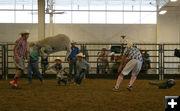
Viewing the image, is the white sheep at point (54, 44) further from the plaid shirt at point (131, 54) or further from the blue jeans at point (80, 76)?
the plaid shirt at point (131, 54)

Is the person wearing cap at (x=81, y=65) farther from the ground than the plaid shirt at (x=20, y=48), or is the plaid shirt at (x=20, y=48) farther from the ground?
the plaid shirt at (x=20, y=48)

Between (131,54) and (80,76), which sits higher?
(131,54)

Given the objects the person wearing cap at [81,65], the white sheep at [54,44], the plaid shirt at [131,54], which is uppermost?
the white sheep at [54,44]

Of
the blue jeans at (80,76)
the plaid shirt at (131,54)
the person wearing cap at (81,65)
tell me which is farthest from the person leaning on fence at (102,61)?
the plaid shirt at (131,54)

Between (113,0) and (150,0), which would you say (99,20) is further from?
(150,0)

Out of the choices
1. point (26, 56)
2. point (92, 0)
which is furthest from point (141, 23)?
point (26, 56)

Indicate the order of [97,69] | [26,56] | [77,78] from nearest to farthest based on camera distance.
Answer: [26,56] < [77,78] < [97,69]

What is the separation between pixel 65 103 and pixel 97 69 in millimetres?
10391

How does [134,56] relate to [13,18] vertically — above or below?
below

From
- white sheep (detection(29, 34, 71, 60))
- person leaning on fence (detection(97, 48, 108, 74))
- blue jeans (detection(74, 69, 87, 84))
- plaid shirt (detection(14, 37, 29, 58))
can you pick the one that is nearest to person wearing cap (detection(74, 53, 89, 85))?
blue jeans (detection(74, 69, 87, 84))

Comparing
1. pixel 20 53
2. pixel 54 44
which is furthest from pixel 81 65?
pixel 20 53

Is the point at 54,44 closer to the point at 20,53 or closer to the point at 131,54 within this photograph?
the point at 20,53

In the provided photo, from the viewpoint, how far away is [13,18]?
25.5 meters

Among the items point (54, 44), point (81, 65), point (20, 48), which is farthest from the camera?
point (81, 65)
